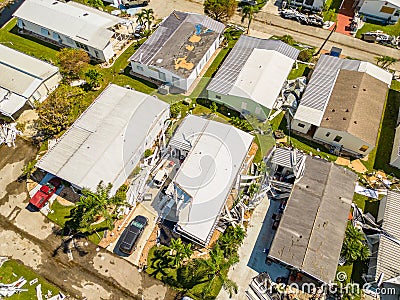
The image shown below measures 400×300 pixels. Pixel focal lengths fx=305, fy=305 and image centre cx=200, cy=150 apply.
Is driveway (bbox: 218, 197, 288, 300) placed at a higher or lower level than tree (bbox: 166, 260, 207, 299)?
A: higher

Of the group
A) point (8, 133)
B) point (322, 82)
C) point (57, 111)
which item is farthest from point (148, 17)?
point (322, 82)

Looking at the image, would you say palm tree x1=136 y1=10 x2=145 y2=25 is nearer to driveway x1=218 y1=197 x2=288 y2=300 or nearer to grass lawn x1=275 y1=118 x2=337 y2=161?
grass lawn x1=275 y1=118 x2=337 y2=161

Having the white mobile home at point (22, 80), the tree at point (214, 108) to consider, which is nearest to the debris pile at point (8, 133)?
the white mobile home at point (22, 80)

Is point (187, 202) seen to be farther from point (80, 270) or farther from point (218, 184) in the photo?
point (80, 270)

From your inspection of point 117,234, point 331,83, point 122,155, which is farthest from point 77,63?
point 331,83

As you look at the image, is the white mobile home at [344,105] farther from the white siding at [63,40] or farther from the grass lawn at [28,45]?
the grass lawn at [28,45]

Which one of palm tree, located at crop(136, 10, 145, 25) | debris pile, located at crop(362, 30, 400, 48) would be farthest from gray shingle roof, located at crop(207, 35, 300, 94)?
palm tree, located at crop(136, 10, 145, 25)
